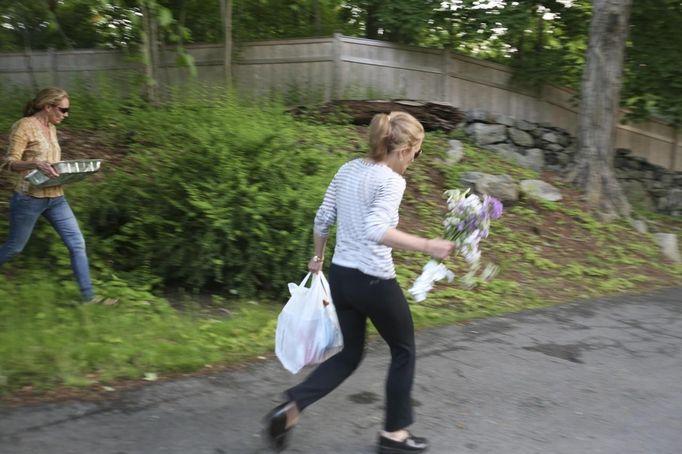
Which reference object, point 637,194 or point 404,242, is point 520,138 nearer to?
point 637,194

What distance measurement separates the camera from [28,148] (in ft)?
16.1

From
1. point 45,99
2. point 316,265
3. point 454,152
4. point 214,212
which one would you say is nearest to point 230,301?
point 214,212

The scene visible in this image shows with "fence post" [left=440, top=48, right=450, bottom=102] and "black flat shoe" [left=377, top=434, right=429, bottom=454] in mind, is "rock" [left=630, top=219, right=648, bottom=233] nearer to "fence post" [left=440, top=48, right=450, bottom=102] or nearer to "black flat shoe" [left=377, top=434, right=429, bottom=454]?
"fence post" [left=440, top=48, right=450, bottom=102]

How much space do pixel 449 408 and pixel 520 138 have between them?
9.00 metres

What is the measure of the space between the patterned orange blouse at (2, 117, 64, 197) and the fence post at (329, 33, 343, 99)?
6837mm

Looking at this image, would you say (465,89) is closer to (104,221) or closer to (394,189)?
(104,221)

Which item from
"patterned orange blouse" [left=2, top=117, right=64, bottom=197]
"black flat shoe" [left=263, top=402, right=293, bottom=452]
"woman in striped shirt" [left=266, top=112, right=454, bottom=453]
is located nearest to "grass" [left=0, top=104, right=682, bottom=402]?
"patterned orange blouse" [left=2, top=117, right=64, bottom=197]

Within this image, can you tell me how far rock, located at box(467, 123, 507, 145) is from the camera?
11586 millimetres

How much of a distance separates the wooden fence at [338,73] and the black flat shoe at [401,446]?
27.9ft

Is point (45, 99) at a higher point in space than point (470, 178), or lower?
higher

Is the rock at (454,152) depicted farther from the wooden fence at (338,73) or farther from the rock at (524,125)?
the rock at (524,125)

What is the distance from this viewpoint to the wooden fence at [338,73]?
37.4ft

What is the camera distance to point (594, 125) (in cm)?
1003

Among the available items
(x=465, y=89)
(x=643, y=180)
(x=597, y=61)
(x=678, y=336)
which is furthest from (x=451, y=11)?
(x=678, y=336)
